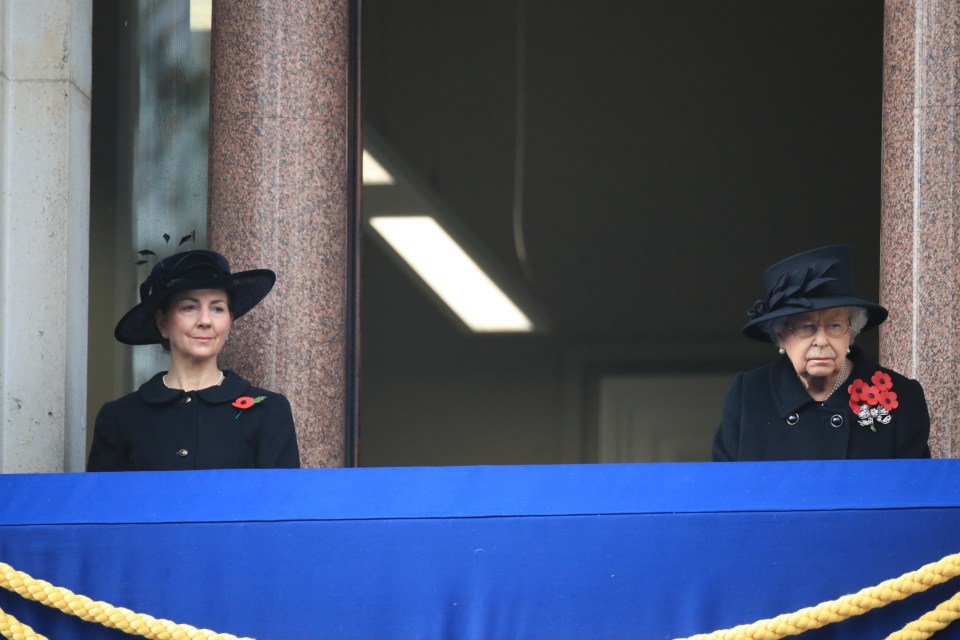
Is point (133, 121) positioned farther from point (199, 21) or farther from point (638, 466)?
point (638, 466)

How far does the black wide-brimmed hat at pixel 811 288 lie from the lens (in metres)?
4.43

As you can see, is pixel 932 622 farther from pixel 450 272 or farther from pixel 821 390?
pixel 450 272

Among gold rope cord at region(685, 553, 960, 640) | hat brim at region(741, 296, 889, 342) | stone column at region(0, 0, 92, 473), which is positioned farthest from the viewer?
stone column at region(0, 0, 92, 473)

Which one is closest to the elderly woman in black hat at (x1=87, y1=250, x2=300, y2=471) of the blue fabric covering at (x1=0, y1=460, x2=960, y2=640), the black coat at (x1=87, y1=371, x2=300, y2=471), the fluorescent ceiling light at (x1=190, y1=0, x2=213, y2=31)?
the black coat at (x1=87, y1=371, x2=300, y2=471)

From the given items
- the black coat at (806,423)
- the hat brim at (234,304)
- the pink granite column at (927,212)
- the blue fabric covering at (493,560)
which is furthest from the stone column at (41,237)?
the pink granite column at (927,212)

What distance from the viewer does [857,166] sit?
38.1 feet

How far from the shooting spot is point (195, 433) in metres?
4.72

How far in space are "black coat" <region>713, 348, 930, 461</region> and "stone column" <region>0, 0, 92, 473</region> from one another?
2.28m

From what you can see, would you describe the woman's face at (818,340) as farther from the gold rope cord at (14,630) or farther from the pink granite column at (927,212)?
the gold rope cord at (14,630)

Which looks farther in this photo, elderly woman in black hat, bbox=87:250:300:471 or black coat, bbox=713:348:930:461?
elderly woman in black hat, bbox=87:250:300:471

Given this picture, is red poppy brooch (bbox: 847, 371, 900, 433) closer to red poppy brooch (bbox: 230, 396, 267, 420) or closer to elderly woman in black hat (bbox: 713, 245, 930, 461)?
elderly woman in black hat (bbox: 713, 245, 930, 461)

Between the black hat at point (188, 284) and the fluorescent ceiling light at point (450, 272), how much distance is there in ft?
21.5

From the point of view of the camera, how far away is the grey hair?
Answer: 14.9ft

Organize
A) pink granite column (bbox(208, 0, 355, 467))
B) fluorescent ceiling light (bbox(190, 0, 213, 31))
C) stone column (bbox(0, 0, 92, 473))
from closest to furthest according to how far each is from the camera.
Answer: stone column (bbox(0, 0, 92, 473)) → pink granite column (bbox(208, 0, 355, 467)) → fluorescent ceiling light (bbox(190, 0, 213, 31))
